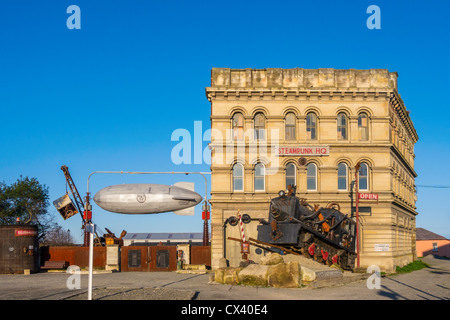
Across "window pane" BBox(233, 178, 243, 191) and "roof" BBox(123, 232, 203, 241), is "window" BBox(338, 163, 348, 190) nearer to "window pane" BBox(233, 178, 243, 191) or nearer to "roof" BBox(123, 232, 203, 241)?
"window pane" BBox(233, 178, 243, 191)

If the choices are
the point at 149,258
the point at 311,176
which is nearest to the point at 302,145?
the point at 311,176

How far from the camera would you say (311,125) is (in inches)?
1527

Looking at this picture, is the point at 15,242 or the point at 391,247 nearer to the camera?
the point at 15,242

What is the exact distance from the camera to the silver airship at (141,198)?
41.3 m

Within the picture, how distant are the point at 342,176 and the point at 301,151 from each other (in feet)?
11.3

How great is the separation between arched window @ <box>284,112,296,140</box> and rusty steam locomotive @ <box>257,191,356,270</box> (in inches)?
367

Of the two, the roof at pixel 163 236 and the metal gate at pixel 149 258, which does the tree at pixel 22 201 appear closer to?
the metal gate at pixel 149 258

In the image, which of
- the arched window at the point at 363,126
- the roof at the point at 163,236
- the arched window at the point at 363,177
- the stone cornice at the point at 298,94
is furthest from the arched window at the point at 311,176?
the roof at the point at 163,236

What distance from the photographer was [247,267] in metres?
24.8

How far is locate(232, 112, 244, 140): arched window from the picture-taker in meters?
38.1

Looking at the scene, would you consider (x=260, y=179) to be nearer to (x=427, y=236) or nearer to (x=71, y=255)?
(x=71, y=255)
